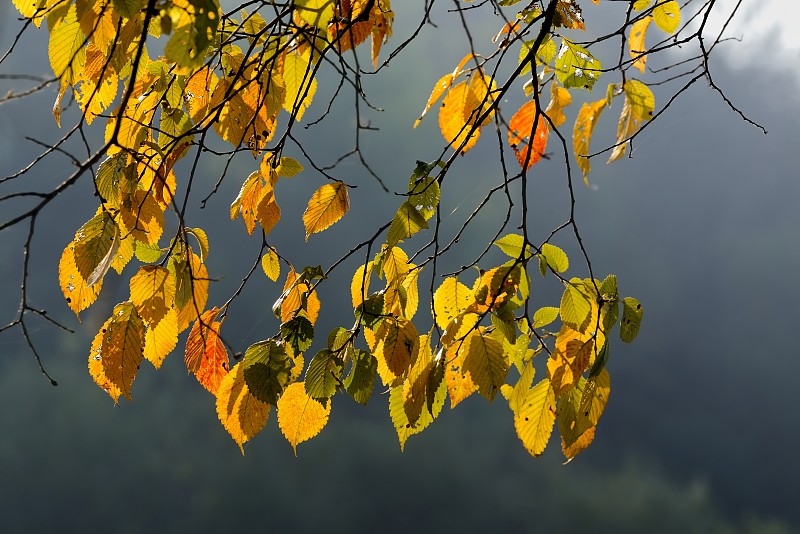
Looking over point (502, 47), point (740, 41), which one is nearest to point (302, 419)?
Answer: point (502, 47)

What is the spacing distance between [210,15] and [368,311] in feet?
1.48

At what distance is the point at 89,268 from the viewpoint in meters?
0.92

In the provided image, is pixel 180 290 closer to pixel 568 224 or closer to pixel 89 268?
pixel 89 268

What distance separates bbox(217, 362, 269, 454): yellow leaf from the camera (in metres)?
1.00

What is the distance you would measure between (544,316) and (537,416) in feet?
0.47

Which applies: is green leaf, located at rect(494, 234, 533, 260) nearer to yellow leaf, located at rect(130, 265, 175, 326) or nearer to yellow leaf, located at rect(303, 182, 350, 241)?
yellow leaf, located at rect(303, 182, 350, 241)

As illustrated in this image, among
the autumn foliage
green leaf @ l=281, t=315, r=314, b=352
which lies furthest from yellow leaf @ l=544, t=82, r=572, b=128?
green leaf @ l=281, t=315, r=314, b=352

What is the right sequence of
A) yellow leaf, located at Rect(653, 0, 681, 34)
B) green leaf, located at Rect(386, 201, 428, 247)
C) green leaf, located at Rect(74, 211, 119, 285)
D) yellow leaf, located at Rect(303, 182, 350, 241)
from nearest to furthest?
green leaf, located at Rect(74, 211, 119, 285) < green leaf, located at Rect(386, 201, 428, 247) < yellow leaf, located at Rect(303, 182, 350, 241) < yellow leaf, located at Rect(653, 0, 681, 34)

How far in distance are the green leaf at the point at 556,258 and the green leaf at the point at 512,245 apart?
0.02 meters

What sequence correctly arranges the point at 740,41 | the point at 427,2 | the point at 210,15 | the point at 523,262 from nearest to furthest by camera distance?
1. the point at 210,15
2. the point at 523,262
3. the point at 427,2
4. the point at 740,41

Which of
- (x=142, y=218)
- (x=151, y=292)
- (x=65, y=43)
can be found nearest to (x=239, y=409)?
(x=151, y=292)

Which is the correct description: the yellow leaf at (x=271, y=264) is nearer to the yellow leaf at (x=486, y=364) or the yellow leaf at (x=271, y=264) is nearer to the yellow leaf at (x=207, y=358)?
the yellow leaf at (x=207, y=358)

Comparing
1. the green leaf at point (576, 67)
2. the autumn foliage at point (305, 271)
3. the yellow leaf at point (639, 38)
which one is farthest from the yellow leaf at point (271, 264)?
the yellow leaf at point (639, 38)

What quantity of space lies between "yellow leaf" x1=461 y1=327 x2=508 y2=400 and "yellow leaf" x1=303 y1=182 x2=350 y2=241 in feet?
0.95
